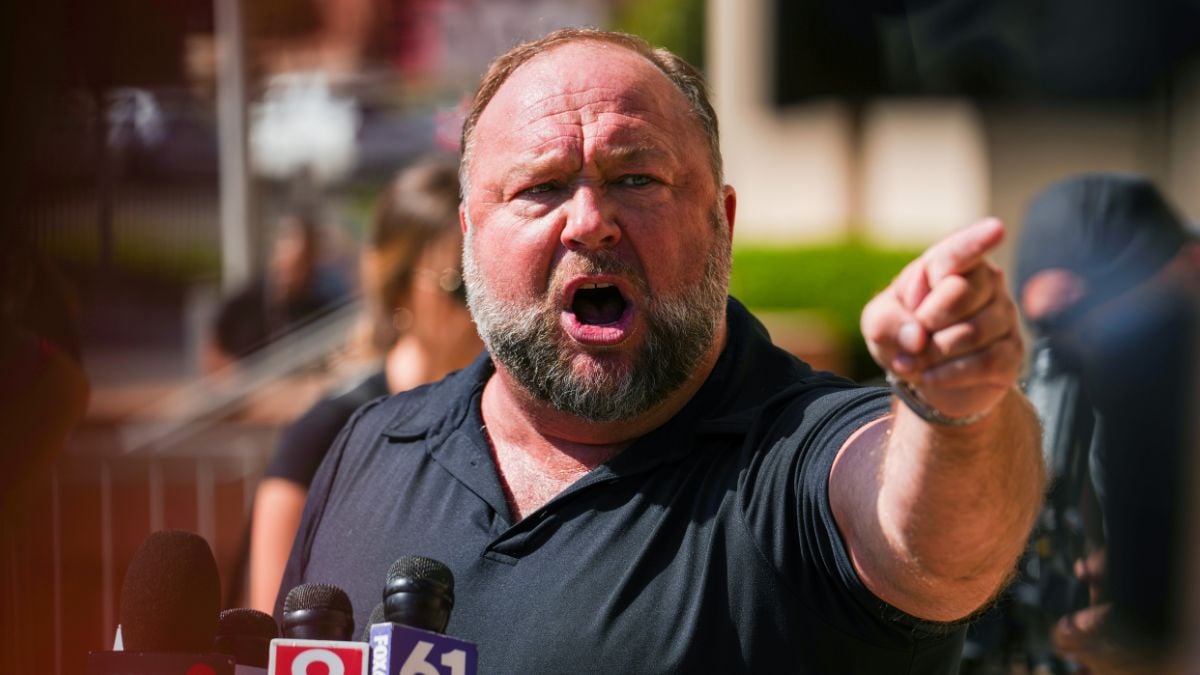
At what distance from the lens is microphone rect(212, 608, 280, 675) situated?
2.15m

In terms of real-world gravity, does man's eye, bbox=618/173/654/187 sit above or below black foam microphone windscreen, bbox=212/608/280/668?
above

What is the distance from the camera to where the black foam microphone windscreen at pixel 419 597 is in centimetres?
203

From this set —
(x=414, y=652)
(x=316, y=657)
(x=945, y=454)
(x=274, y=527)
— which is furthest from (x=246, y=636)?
(x=274, y=527)

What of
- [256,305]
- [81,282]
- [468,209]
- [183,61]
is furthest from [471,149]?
[256,305]

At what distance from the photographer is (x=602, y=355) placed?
2.45 m

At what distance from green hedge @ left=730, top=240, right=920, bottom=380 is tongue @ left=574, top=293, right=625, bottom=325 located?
9.02 meters

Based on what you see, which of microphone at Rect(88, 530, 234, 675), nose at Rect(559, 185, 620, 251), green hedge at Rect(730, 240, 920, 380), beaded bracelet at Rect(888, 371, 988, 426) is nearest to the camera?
beaded bracelet at Rect(888, 371, 988, 426)

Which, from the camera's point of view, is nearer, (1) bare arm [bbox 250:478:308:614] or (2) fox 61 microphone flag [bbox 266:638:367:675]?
(2) fox 61 microphone flag [bbox 266:638:367:675]

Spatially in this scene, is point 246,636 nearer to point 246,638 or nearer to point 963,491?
point 246,638

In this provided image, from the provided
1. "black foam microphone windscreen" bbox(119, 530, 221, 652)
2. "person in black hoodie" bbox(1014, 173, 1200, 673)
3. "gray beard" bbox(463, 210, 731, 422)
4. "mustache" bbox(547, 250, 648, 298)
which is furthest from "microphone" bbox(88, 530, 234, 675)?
"person in black hoodie" bbox(1014, 173, 1200, 673)

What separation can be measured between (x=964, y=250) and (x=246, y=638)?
3.84ft

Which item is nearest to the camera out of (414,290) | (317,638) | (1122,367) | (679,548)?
(317,638)

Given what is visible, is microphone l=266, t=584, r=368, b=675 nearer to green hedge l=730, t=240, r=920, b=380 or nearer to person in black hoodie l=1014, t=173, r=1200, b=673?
person in black hoodie l=1014, t=173, r=1200, b=673

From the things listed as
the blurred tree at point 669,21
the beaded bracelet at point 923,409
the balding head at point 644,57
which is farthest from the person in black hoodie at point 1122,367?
the blurred tree at point 669,21
